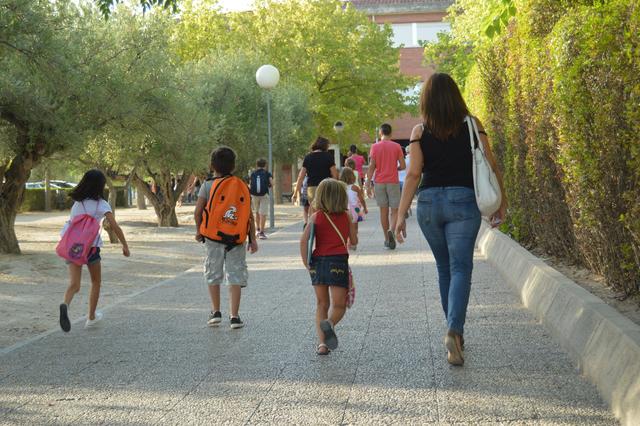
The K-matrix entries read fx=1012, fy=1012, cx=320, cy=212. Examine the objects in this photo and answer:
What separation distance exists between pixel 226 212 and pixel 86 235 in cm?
131

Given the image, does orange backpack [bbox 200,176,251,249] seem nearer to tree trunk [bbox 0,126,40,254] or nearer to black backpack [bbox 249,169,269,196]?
tree trunk [bbox 0,126,40,254]

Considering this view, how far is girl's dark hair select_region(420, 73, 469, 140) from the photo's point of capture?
6562 mm

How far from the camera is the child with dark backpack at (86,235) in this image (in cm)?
896

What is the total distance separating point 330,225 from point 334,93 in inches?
1619

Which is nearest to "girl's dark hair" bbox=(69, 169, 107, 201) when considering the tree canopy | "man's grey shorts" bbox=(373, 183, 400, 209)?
"man's grey shorts" bbox=(373, 183, 400, 209)

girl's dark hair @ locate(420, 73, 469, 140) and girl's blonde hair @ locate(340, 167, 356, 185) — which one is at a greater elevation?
girl's dark hair @ locate(420, 73, 469, 140)

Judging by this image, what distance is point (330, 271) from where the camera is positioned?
7.19 m

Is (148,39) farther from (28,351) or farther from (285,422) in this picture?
→ (285,422)

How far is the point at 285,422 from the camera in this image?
521 centimetres

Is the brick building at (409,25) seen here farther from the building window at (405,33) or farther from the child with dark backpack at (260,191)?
the child with dark backpack at (260,191)

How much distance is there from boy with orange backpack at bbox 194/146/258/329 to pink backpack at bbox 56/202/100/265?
985 millimetres

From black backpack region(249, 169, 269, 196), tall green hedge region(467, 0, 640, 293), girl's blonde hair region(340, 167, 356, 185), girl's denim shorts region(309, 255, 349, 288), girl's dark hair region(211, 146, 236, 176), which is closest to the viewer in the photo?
tall green hedge region(467, 0, 640, 293)

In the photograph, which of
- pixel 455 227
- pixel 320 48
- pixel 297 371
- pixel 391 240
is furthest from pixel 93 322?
pixel 320 48

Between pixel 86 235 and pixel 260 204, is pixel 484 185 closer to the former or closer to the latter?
pixel 86 235
